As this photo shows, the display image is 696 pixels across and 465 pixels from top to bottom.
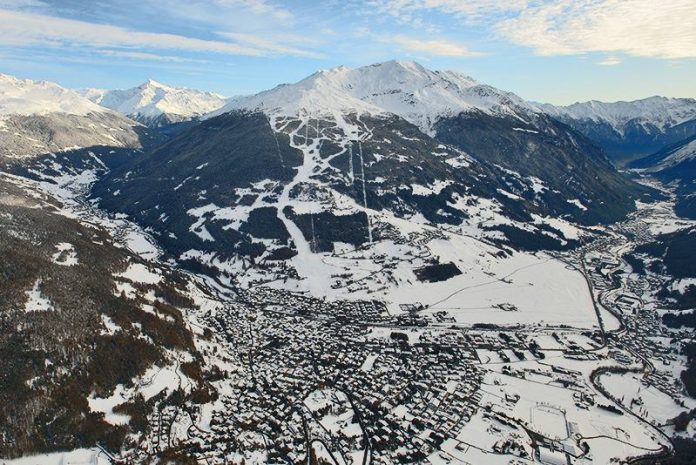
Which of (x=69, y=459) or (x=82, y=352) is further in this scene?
(x=82, y=352)

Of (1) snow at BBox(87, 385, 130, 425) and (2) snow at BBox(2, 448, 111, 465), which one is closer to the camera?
(2) snow at BBox(2, 448, 111, 465)

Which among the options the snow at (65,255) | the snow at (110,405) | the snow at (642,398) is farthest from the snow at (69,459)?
the snow at (642,398)

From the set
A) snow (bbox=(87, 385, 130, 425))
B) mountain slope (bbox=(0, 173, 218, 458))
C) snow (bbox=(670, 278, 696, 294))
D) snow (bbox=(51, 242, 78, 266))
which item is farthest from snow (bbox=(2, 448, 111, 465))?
snow (bbox=(670, 278, 696, 294))

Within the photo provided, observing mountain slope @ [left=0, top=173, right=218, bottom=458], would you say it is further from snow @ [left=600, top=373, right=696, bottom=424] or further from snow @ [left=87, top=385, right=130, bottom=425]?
snow @ [left=600, top=373, right=696, bottom=424]

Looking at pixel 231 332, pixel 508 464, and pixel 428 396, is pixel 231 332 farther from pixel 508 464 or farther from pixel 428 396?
pixel 508 464

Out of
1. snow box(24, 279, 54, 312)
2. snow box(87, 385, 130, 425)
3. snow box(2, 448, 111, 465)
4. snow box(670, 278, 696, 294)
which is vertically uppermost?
snow box(670, 278, 696, 294)

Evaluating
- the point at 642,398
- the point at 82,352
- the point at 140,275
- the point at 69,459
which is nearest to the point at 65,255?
the point at 140,275

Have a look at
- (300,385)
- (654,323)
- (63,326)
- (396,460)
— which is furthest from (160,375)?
(654,323)

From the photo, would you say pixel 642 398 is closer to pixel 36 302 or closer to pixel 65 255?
pixel 36 302

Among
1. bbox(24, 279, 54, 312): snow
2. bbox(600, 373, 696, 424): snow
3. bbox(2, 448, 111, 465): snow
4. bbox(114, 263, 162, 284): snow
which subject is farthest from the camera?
bbox(114, 263, 162, 284): snow
